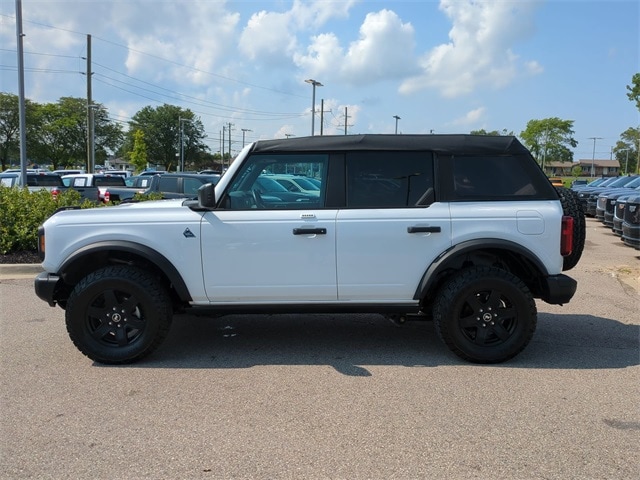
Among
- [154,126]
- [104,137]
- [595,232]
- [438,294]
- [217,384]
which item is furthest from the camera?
[154,126]

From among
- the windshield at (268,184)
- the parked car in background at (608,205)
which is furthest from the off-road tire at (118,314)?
the parked car in background at (608,205)

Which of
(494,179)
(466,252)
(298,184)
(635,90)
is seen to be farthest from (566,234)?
(635,90)

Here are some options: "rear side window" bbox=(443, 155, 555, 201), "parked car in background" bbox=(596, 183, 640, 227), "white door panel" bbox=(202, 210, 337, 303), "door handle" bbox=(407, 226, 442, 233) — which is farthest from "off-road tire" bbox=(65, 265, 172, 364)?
"parked car in background" bbox=(596, 183, 640, 227)

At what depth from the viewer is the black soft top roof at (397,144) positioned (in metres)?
4.67

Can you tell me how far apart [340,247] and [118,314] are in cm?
194

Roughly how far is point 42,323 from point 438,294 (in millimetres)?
4183

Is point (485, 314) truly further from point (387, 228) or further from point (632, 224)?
point (632, 224)

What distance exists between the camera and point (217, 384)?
4.18 meters

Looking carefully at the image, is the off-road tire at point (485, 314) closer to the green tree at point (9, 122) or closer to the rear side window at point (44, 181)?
the rear side window at point (44, 181)

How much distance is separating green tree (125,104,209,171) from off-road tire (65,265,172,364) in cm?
10222

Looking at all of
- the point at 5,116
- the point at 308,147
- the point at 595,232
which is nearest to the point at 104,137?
the point at 5,116

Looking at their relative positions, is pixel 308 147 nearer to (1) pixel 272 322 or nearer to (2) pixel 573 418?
(1) pixel 272 322

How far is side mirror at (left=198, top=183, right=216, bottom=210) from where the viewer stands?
4453mm

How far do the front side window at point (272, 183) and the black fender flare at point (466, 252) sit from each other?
1.08m
